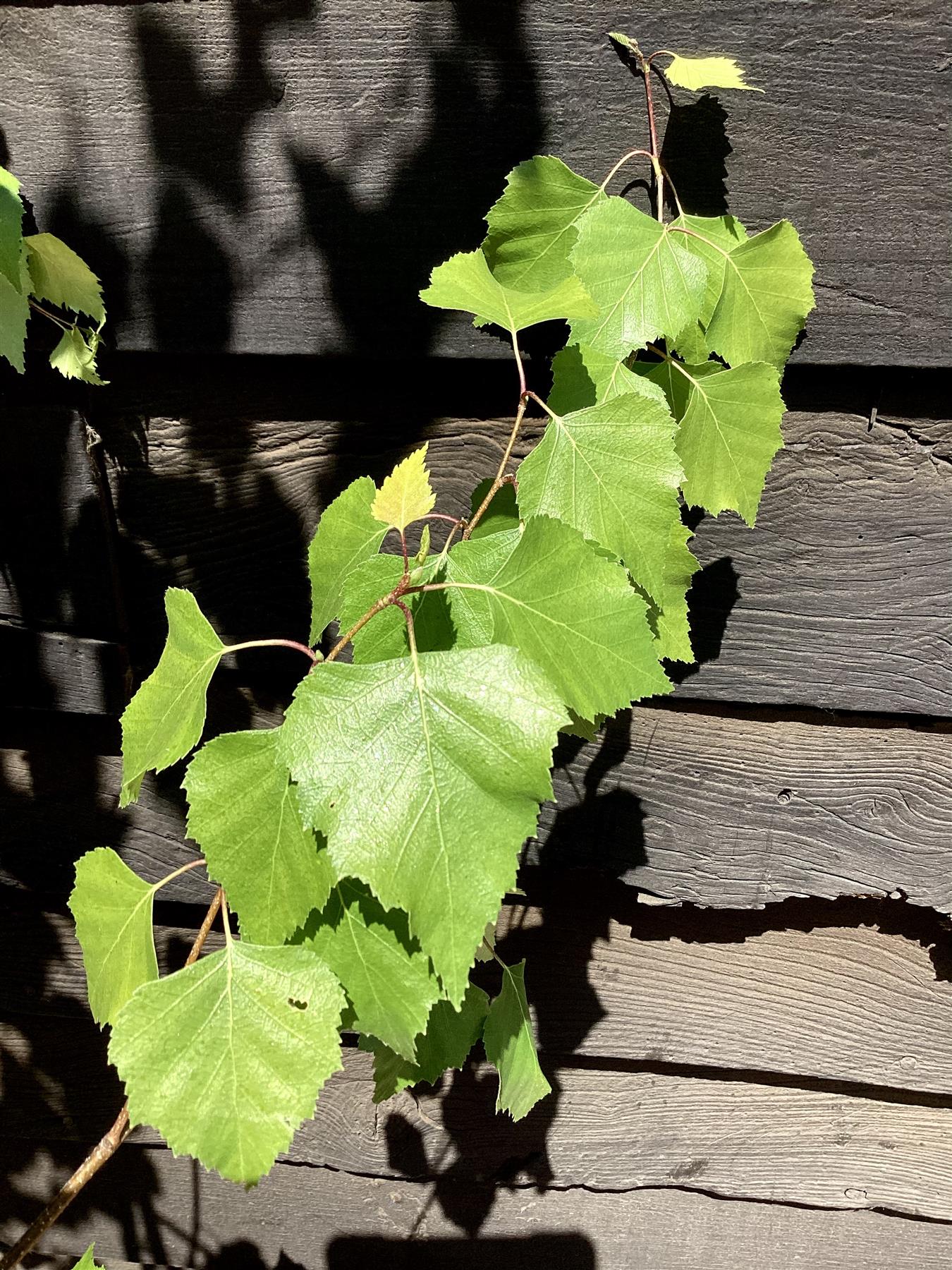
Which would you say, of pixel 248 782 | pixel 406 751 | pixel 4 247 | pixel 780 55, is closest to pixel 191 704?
pixel 248 782

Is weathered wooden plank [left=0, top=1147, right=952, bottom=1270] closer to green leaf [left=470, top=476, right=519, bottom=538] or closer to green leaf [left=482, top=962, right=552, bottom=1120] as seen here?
green leaf [left=482, top=962, right=552, bottom=1120]

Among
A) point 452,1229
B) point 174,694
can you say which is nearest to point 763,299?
point 174,694

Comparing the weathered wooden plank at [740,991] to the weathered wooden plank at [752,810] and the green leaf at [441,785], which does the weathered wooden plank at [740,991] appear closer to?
the weathered wooden plank at [752,810]

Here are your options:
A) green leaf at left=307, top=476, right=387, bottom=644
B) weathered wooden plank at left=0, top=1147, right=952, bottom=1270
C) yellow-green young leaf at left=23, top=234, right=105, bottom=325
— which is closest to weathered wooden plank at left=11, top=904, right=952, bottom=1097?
weathered wooden plank at left=0, top=1147, right=952, bottom=1270

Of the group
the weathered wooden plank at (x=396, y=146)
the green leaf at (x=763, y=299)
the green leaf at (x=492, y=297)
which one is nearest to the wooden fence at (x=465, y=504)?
the weathered wooden plank at (x=396, y=146)

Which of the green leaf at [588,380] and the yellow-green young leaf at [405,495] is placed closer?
the yellow-green young leaf at [405,495]
